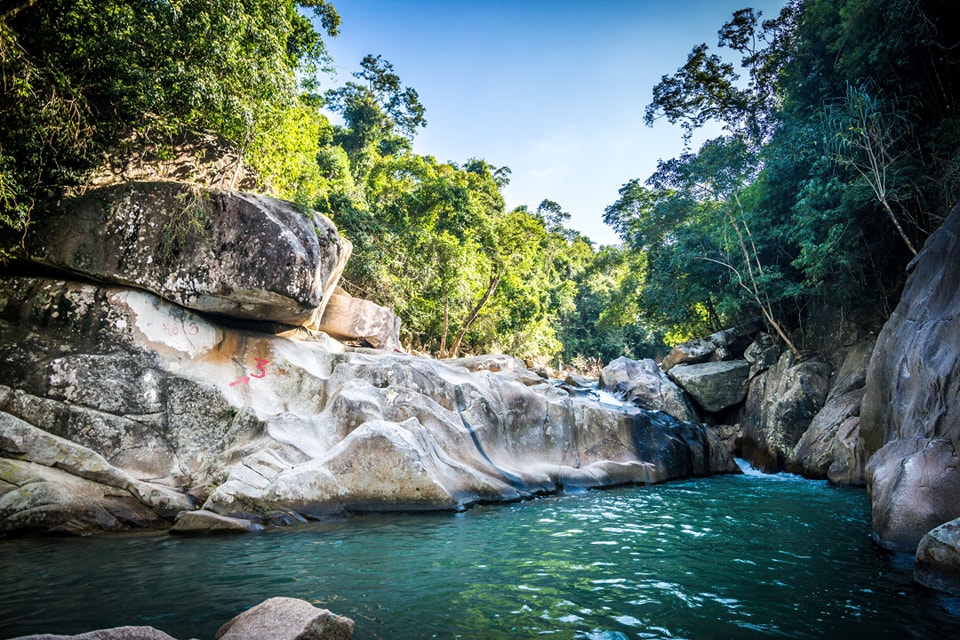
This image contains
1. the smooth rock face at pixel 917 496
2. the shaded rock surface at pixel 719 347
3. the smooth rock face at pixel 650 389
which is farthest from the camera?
the shaded rock surface at pixel 719 347

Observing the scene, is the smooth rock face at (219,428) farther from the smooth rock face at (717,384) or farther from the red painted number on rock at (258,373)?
the smooth rock face at (717,384)

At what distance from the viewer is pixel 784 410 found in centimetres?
1628

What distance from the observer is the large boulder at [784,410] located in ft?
52.2

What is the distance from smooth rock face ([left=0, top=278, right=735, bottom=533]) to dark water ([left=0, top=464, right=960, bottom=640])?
802 millimetres

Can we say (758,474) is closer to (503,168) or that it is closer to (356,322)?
(356,322)

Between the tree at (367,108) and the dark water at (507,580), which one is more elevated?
the tree at (367,108)

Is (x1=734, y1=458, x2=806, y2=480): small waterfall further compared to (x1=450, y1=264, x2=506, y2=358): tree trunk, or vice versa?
(x1=450, y1=264, x2=506, y2=358): tree trunk

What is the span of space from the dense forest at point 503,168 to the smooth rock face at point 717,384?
97.1 inches

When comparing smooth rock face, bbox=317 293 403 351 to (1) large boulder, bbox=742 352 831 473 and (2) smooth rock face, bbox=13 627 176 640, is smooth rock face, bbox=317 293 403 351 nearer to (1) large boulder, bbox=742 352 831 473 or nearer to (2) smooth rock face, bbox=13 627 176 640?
(1) large boulder, bbox=742 352 831 473

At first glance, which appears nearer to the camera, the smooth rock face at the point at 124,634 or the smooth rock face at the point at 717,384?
the smooth rock face at the point at 124,634

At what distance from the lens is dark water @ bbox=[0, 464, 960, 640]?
4.03 m

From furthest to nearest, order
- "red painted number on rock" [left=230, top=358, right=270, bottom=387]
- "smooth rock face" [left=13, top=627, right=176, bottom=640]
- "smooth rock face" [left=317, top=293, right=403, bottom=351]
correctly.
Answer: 1. "smooth rock face" [left=317, top=293, right=403, bottom=351]
2. "red painted number on rock" [left=230, top=358, right=270, bottom=387]
3. "smooth rock face" [left=13, top=627, right=176, bottom=640]


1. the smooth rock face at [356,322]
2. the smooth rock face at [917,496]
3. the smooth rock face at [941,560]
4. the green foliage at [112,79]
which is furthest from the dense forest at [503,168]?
the smooth rock face at [941,560]

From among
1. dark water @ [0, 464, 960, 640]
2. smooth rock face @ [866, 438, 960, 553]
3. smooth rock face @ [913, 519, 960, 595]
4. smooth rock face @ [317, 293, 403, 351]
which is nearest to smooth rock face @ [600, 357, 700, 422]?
smooth rock face @ [317, 293, 403, 351]
